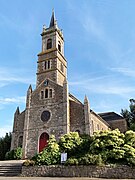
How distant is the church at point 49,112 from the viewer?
24.9m

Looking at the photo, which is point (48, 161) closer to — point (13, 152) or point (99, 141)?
point (99, 141)

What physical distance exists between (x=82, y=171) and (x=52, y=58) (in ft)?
72.6

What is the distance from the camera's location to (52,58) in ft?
103

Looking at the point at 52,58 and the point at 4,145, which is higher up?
the point at 52,58

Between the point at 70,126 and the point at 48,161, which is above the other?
the point at 70,126

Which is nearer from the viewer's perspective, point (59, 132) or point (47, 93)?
point (59, 132)

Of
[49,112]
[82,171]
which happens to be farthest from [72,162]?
[49,112]

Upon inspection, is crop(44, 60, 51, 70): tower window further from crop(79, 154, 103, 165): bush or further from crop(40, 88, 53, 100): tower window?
crop(79, 154, 103, 165): bush

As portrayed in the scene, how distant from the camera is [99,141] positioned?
1396cm

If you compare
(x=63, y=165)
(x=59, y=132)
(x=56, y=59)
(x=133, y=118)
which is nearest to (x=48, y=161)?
(x=63, y=165)

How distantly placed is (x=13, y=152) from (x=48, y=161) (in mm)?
13000

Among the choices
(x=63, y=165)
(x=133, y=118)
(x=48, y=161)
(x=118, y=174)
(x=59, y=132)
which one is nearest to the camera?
(x=118, y=174)

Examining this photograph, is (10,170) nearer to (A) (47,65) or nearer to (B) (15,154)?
(B) (15,154)

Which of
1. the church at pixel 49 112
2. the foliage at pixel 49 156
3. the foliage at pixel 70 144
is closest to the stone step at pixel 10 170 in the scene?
the foliage at pixel 49 156
